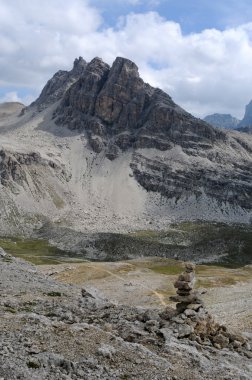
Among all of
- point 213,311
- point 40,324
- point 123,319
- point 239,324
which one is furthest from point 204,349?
point 213,311

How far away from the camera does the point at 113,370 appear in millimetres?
23750

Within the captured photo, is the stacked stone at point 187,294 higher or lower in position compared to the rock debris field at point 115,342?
higher

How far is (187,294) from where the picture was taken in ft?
111

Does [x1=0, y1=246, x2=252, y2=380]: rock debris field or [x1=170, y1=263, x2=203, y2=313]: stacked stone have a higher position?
[x1=170, y1=263, x2=203, y2=313]: stacked stone

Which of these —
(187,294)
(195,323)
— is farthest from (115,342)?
(187,294)

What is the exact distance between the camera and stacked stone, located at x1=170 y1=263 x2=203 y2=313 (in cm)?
3328

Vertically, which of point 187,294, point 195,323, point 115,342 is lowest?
point 115,342

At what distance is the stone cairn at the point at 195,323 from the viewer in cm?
3066

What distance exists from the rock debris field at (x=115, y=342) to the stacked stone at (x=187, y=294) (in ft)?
0.22

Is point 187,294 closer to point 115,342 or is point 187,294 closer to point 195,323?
point 195,323

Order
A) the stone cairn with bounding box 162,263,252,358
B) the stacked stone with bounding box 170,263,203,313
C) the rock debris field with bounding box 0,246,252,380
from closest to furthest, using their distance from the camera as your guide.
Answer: the rock debris field with bounding box 0,246,252,380, the stone cairn with bounding box 162,263,252,358, the stacked stone with bounding box 170,263,203,313

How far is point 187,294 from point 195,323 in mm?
2622

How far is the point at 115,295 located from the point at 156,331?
59.7 metres

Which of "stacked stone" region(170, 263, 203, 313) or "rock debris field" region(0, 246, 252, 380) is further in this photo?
"stacked stone" region(170, 263, 203, 313)
